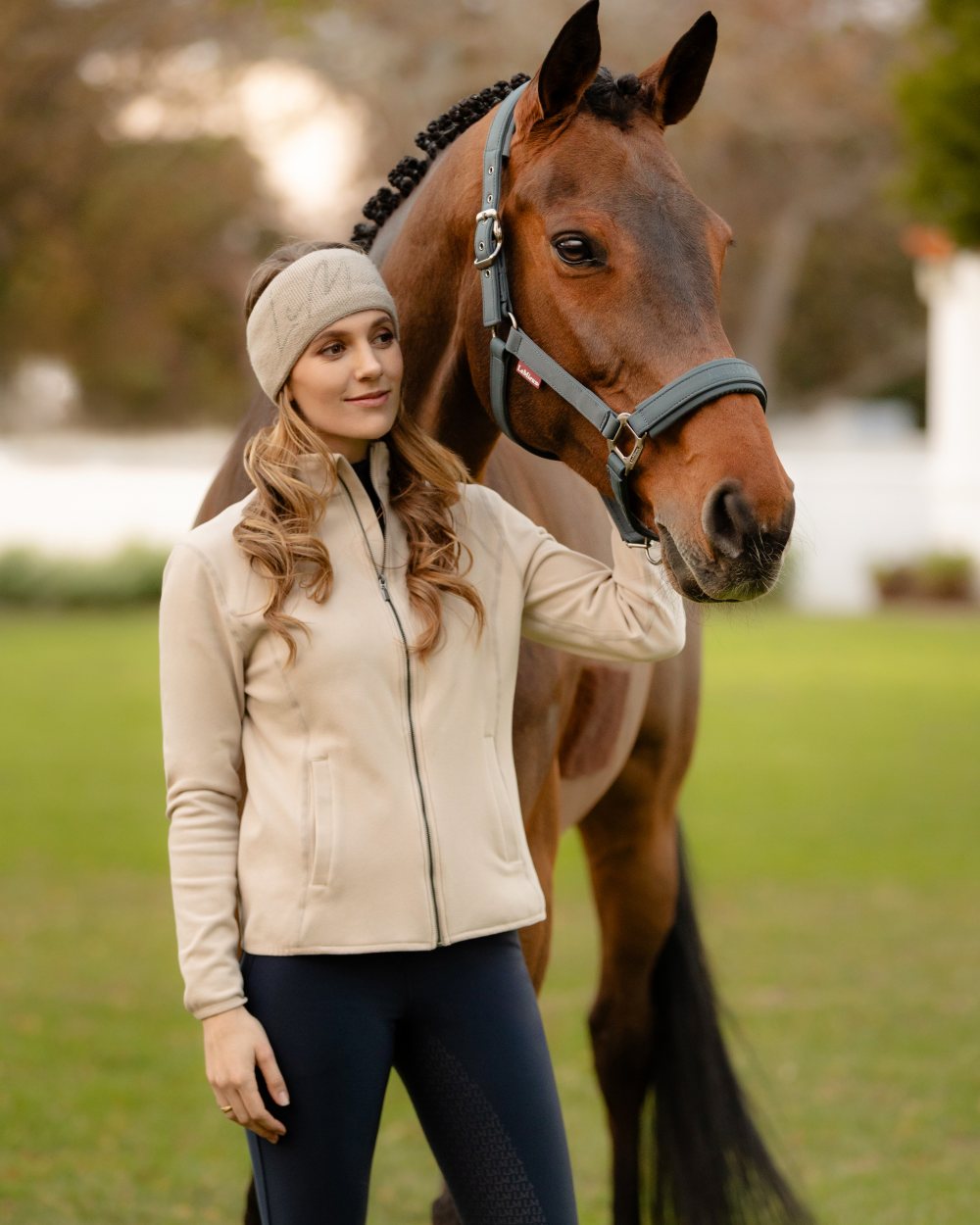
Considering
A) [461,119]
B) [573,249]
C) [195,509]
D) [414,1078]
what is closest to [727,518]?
[573,249]

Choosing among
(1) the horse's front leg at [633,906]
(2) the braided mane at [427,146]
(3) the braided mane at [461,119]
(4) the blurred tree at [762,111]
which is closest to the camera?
(3) the braided mane at [461,119]

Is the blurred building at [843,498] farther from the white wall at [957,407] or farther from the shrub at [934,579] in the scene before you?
the shrub at [934,579]

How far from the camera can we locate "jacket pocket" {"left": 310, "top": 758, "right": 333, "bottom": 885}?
1937 millimetres

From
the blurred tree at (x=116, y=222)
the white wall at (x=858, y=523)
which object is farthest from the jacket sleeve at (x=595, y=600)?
the white wall at (x=858, y=523)

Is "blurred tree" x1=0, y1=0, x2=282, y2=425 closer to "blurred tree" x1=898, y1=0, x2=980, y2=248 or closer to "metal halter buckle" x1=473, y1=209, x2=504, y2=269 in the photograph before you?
"blurred tree" x1=898, y1=0, x2=980, y2=248

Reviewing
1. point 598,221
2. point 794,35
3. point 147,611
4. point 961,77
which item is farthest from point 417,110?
point 598,221

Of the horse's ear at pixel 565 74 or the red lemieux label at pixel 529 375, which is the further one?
the red lemieux label at pixel 529 375

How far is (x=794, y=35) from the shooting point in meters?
15.9

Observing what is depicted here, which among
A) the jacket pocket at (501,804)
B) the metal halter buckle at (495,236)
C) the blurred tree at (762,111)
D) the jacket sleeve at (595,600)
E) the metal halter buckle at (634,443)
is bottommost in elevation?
the jacket pocket at (501,804)

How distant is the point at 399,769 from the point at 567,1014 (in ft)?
12.7

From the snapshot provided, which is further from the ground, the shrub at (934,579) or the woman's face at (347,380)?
the shrub at (934,579)

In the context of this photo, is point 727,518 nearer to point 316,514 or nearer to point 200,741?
point 316,514

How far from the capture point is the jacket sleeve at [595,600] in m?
2.18

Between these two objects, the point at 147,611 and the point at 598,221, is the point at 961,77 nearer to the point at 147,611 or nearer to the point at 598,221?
the point at 598,221
